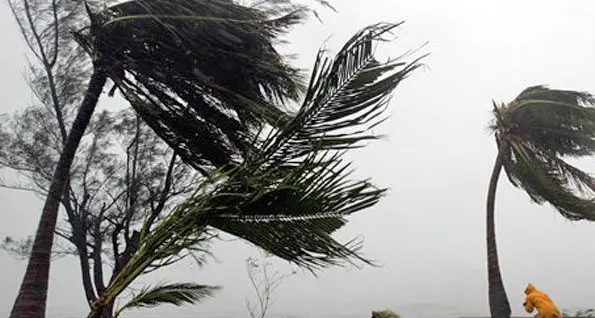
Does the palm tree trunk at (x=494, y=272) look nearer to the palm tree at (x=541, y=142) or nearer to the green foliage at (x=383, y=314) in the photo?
the palm tree at (x=541, y=142)

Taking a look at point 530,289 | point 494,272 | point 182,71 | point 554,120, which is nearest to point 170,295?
point 182,71

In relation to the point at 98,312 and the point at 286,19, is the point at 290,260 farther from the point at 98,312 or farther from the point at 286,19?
the point at 286,19

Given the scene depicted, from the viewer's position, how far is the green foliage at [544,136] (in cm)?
1080

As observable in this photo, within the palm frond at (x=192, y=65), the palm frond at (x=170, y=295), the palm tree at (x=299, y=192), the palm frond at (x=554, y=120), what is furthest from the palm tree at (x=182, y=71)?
the palm frond at (x=554, y=120)

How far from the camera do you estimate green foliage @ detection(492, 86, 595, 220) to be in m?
10.8

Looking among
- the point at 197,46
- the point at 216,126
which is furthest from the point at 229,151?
the point at 197,46

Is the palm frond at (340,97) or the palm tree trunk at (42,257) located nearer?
the palm frond at (340,97)

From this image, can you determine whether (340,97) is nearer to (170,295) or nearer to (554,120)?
(170,295)

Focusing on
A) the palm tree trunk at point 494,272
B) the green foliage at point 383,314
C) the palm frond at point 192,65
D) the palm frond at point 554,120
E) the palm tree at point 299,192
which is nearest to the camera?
the palm tree at point 299,192

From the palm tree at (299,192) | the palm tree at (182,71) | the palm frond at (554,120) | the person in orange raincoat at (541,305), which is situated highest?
the palm frond at (554,120)

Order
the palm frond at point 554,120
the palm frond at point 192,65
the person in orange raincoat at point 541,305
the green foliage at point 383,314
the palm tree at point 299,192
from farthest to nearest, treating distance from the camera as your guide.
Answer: the palm frond at point 554,120 → the palm frond at point 192,65 → the person in orange raincoat at point 541,305 → the green foliage at point 383,314 → the palm tree at point 299,192

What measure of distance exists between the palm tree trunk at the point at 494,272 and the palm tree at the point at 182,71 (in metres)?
7.14

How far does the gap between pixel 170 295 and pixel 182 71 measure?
9.66ft

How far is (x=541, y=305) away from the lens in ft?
13.7
